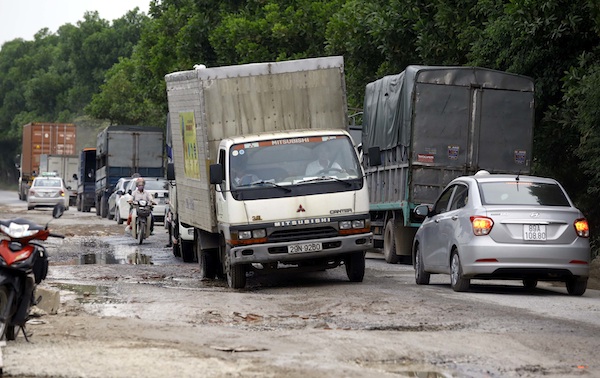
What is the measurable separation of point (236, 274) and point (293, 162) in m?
1.76

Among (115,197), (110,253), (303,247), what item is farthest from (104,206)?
(303,247)

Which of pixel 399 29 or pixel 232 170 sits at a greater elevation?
A: pixel 399 29

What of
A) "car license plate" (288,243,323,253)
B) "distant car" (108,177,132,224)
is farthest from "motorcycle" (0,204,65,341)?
"distant car" (108,177,132,224)

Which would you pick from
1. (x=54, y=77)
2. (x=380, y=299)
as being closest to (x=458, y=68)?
(x=380, y=299)

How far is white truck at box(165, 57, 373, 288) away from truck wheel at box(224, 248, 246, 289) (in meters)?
0.02

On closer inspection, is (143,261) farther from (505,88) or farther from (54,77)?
(54,77)

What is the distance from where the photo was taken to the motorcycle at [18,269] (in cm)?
1001

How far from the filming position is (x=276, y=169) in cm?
1714

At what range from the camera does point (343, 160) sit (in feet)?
57.1

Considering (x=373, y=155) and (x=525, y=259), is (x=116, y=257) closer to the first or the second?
(x=373, y=155)

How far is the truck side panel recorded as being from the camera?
1788cm

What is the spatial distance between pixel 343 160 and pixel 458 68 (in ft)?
19.7

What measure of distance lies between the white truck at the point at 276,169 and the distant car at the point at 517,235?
170cm

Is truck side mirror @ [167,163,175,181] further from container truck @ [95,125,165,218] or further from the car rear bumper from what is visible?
container truck @ [95,125,165,218]
